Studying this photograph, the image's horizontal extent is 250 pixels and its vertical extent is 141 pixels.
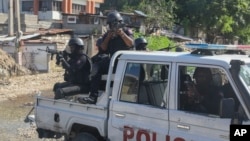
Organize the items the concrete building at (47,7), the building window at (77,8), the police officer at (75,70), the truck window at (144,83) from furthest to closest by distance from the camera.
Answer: the building window at (77,8) < the concrete building at (47,7) < the police officer at (75,70) < the truck window at (144,83)

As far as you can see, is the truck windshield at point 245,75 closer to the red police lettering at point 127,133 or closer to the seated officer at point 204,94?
the seated officer at point 204,94

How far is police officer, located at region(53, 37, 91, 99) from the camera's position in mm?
6598

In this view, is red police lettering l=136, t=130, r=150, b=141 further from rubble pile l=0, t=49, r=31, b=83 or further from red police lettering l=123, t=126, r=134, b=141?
rubble pile l=0, t=49, r=31, b=83

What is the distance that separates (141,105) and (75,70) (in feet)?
6.50

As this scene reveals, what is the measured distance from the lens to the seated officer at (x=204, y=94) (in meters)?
4.43

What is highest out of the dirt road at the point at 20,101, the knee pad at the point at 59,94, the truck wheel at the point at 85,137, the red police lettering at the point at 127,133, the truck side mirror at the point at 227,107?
the truck side mirror at the point at 227,107

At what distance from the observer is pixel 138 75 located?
5.23 metres

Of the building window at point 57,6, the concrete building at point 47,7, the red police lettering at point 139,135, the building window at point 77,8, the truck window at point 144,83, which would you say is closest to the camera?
the red police lettering at point 139,135

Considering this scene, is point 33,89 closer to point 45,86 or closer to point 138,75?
point 45,86

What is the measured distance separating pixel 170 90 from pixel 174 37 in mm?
36379

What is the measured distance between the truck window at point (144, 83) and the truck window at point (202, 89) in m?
0.32

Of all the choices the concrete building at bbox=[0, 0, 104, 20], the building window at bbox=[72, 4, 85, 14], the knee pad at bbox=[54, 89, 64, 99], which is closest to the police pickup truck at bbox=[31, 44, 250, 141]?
the knee pad at bbox=[54, 89, 64, 99]

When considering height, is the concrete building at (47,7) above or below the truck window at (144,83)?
above

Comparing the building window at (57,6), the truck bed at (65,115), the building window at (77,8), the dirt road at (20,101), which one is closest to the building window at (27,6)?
the building window at (57,6)
